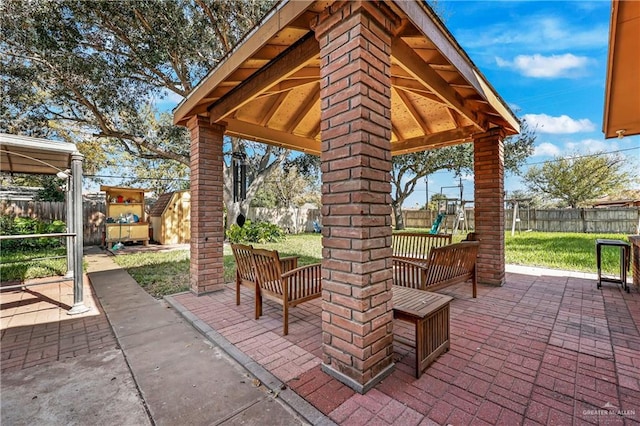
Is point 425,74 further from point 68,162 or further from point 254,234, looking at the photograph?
point 254,234

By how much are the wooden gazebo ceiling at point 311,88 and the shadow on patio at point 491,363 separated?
275cm

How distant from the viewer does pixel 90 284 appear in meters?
5.22

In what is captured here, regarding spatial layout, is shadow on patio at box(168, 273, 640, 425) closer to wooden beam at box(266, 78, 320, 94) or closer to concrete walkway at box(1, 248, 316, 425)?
concrete walkway at box(1, 248, 316, 425)

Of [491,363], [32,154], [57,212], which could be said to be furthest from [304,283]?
[57,212]

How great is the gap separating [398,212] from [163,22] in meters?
14.4

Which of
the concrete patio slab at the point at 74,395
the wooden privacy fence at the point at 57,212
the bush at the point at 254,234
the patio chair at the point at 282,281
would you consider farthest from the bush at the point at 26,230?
the patio chair at the point at 282,281

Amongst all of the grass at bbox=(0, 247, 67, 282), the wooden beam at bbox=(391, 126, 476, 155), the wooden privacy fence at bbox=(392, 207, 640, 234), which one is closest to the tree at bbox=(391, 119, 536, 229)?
the wooden privacy fence at bbox=(392, 207, 640, 234)

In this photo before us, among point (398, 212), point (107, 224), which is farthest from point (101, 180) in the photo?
point (398, 212)

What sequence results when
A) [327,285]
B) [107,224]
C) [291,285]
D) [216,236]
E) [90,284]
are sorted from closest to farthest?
[327,285] → [291,285] → [216,236] → [90,284] → [107,224]

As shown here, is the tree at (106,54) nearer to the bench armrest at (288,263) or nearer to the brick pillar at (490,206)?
the bench armrest at (288,263)

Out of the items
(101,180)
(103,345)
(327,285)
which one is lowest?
(103,345)

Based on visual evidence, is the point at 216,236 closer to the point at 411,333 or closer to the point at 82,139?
the point at 411,333

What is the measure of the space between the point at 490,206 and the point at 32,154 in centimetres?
715

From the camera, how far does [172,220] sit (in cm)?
1145
